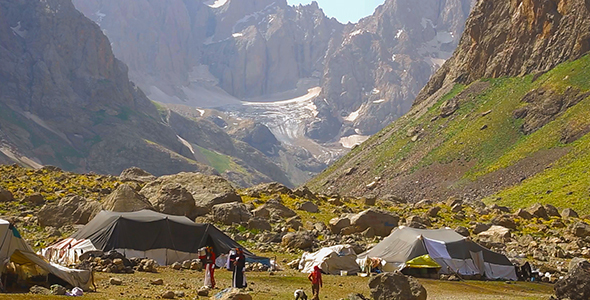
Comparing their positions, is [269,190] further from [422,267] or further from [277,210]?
[422,267]

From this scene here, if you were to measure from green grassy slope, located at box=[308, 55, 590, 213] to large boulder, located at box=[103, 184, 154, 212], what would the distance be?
2041 inches

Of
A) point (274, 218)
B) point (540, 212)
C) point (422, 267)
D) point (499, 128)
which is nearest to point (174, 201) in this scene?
point (274, 218)

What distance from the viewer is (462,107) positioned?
137 meters

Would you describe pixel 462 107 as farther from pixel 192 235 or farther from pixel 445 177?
pixel 192 235

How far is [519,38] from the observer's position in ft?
455

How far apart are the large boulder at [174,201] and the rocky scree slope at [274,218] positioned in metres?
0.08

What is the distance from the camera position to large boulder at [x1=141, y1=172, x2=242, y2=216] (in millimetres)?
55938

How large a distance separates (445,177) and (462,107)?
1091 inches

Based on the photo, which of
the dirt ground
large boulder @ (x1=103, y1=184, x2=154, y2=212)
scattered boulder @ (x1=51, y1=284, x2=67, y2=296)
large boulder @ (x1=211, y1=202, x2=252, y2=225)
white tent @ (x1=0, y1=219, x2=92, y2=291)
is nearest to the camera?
scattered boulder @ (x1=51, y1=284, x2=67, y2=296)

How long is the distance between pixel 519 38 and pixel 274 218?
99.0m

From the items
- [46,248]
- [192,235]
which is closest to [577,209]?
[192,235]

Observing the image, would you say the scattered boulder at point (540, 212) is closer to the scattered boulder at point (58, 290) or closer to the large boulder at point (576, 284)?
the large boulder at point (576, 284)

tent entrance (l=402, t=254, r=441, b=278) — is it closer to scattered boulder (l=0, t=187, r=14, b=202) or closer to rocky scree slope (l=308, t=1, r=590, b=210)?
scattered boulder (l=0, t=187, r=14, b=202)

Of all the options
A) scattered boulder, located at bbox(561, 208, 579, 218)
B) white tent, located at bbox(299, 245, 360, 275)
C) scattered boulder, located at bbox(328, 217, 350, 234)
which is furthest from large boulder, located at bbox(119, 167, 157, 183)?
scattered boulder, located at bbox(561, 208, 579, 218)
